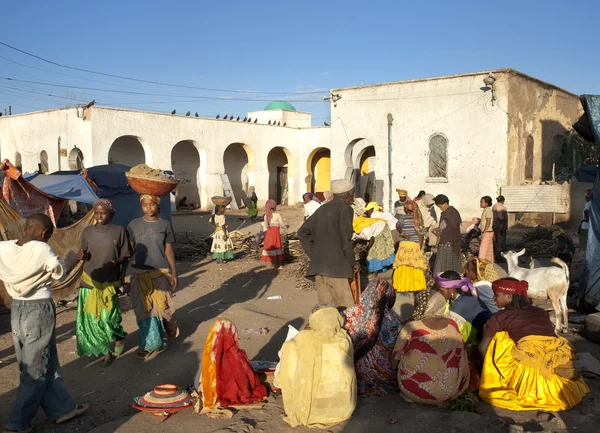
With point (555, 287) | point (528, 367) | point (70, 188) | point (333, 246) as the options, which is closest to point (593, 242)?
point (555, 287)

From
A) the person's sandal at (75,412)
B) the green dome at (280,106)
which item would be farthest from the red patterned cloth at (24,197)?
the green dome at (280,106)

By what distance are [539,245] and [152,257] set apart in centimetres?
1079

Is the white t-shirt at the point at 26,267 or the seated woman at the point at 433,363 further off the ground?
the white t-shirt at the point at 26,267

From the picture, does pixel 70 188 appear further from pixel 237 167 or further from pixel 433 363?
pixel 237 167

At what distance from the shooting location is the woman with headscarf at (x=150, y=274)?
219 inches

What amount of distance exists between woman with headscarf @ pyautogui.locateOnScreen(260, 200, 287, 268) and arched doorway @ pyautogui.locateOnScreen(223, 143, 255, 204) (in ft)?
55.5

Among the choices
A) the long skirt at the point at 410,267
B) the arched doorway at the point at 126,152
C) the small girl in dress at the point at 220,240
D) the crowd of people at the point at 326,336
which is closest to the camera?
the crowd of people at the point at 326,336

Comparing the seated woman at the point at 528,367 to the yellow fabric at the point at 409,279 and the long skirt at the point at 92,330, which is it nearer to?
the long skirt at the point at 92,330

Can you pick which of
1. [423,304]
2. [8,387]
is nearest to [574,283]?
[423,304]

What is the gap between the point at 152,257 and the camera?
18.4 ft

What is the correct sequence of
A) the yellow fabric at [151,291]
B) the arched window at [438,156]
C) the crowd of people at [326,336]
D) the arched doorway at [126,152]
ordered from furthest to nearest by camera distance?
the arched doorway at [126,152] < the arched window at [438,156] < the yellow fabric at [151,291] < the crowd of people at [326,336]

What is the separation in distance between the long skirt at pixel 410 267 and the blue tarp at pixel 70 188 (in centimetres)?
563

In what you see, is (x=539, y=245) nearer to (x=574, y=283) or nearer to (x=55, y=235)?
(x=574, y=283)

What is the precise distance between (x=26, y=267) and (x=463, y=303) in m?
4.09
